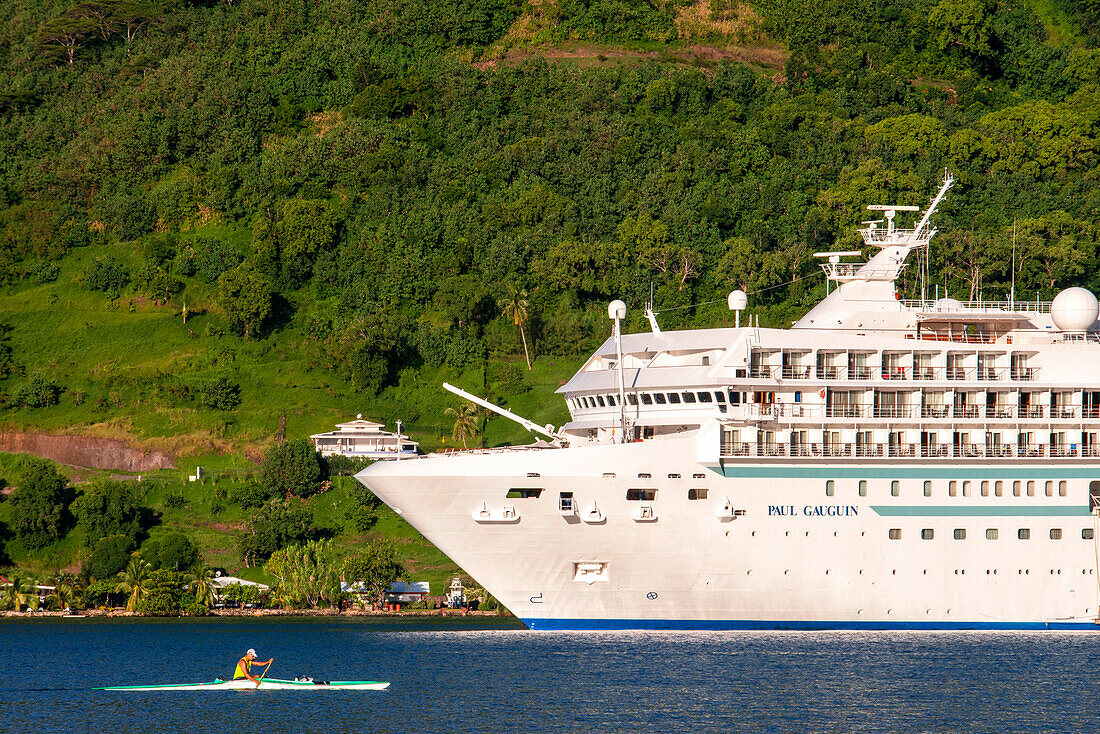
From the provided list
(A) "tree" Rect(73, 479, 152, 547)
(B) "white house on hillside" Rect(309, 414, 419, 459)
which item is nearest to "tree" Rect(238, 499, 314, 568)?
(A) "tree" Rect(73, 479, 152, 547)

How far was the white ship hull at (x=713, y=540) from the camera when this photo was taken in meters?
44.2

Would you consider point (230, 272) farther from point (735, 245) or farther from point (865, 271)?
point (865, 271)

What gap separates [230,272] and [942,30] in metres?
70.6

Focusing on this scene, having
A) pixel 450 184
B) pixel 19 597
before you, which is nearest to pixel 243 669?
pixel 19 597

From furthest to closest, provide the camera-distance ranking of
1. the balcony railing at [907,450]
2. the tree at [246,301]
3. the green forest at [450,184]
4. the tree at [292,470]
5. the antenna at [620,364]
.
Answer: the tree at [246,301], the green forest at [450,184], the tree at [292,470], the balcony railing at [907,450], the antenna at [620,364]

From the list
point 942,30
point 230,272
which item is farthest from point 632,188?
point 942,30

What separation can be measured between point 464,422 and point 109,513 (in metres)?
20.9

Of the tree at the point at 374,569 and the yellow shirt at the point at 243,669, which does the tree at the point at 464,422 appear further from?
the yellow shirt at the point at 243,669

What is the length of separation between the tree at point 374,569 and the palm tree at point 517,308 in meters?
24.9

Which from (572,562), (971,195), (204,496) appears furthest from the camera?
(971,195)

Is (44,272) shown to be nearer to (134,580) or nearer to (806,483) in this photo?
(134,580)

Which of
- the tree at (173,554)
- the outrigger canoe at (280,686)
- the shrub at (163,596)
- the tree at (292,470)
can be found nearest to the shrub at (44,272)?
the tree at (292,470)

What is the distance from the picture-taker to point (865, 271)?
164 ft

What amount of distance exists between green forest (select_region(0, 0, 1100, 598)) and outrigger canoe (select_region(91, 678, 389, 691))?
35501mm
